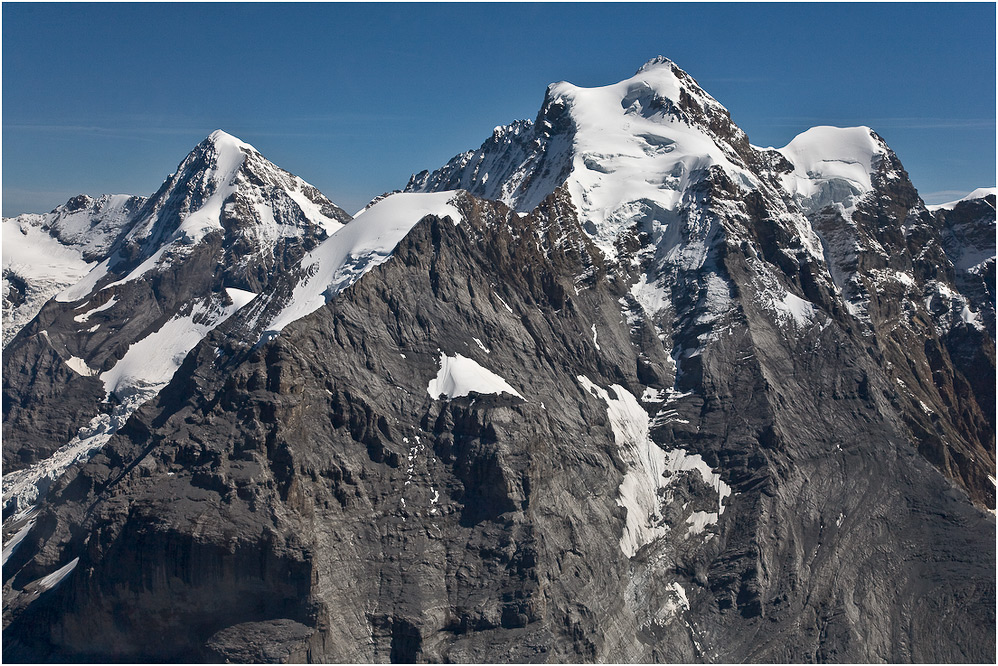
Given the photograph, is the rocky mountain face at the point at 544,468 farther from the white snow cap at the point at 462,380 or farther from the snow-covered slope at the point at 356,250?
the snow-covered slope at the point at 356,250

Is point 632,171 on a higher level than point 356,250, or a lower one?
higher

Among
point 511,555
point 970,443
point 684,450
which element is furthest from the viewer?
point 970,443

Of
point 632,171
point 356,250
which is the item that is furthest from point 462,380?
point 632,171

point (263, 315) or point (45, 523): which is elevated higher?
point (263, 315)

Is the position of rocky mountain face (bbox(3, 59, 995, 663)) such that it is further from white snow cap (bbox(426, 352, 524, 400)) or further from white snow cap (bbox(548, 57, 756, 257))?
white snow cap (bbox(548, 57, 756, 257))

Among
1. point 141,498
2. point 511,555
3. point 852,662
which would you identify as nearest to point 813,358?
point 852,662

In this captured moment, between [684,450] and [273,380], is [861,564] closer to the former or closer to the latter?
[684,450]

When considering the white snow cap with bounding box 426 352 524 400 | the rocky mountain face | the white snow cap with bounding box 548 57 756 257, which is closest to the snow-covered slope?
the rocky mountain face

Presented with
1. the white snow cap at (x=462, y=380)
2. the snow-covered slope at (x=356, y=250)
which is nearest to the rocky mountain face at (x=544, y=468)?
the white snow cap at (x=462, y=380)

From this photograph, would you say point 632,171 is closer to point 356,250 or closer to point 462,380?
point 356,250
